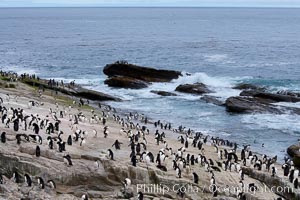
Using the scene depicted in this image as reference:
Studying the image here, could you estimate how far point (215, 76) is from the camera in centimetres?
8400

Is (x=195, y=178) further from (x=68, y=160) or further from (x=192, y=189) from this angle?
(x=68, y=160)

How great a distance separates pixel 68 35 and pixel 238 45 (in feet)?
222

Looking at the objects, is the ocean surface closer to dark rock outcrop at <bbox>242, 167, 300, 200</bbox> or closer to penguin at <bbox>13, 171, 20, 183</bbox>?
dark rock outcrop at <bbox>242, 167, 300, 200</bbox>

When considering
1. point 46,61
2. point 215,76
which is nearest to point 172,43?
point 46,61

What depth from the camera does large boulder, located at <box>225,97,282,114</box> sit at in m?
58.6

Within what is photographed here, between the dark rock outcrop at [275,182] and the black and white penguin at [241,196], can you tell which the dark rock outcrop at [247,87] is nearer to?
the dark rock outcrop at [275,182]

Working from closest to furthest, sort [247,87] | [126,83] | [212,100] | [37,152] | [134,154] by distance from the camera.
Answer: [37,152] < [134,154] < [212,100] < [247,87] < [126,83]

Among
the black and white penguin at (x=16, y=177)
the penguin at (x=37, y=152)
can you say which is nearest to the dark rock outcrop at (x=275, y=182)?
the penguin at (x=37, y=152)

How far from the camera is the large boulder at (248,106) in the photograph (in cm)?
5856

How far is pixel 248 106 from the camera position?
196ft

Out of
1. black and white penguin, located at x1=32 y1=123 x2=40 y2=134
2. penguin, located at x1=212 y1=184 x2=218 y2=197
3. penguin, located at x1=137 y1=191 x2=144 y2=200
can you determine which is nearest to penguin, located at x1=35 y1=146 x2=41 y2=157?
black and white penguin, located at x1=32 y1=123 x2=40 y2=134

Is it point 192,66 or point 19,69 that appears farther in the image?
point 192,66

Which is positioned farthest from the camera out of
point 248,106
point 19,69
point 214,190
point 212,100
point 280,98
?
point 19,69

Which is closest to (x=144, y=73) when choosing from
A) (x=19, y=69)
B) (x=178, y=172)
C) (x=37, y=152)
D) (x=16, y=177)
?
(x=19, y=69)
